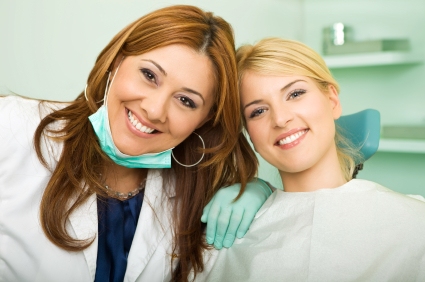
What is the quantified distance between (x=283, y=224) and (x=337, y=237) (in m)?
0.18

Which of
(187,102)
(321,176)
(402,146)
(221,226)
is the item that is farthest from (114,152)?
(402,146)

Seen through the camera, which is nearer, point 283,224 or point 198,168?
point 283,224

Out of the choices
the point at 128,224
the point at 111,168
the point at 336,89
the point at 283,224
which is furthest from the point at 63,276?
the point at 336,89

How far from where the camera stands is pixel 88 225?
142 cm

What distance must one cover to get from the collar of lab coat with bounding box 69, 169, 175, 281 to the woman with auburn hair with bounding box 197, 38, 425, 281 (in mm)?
183

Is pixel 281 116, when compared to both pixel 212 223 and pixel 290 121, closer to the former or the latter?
pixel 290 121

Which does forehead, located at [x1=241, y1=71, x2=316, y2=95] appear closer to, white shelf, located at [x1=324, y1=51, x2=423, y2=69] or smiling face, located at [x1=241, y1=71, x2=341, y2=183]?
smiling face, located at [x1=241, y1=71, x2=341, y2=183]

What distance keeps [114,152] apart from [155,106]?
20 centimetres

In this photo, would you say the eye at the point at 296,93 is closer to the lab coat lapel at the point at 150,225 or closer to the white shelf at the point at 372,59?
the lab coat lapel at the point at 150,225

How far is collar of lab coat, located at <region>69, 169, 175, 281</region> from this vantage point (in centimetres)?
141

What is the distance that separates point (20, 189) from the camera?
1.38 metres

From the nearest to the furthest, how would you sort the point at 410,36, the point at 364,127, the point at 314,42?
1. the point at 364,127
2. the point at 410,36
3. the point at 314,42

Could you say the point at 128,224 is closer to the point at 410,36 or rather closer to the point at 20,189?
the point at 20,189

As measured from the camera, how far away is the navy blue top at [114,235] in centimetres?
145
